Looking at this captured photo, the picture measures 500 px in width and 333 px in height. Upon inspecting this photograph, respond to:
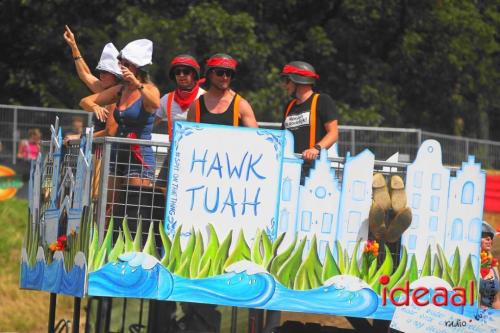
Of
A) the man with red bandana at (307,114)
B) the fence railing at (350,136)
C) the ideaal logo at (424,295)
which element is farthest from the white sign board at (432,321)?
the fence railing at (350,136)

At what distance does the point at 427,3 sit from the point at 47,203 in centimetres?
2264

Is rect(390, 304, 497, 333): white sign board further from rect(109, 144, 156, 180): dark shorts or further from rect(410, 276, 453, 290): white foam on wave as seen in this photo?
rect(109, 144, 156, 180): dark shorts

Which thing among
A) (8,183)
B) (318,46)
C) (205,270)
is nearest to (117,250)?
(205,270)

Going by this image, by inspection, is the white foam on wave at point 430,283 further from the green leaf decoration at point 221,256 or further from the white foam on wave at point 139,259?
the white foam on wave at point 139,259

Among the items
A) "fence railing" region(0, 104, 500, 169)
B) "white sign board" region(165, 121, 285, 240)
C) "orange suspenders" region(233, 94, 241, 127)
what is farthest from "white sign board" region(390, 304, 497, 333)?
"fence railing" region(0, 104, 500, 169)

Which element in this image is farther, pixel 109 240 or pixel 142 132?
pixel 142 132

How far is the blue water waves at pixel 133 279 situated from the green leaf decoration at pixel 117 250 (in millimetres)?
32

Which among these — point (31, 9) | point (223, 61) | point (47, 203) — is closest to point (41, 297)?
point (47, 203)

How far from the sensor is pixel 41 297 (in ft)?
63.3

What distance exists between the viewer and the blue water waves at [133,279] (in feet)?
27.6

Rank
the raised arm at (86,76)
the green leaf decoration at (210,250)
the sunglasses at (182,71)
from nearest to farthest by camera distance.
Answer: the green leaf decoration at (210,250)
the sunglasses at (182,71)
the raised arm at (86,76)

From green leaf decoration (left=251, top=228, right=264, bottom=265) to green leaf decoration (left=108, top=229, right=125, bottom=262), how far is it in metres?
0.84

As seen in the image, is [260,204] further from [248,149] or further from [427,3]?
[427,3]

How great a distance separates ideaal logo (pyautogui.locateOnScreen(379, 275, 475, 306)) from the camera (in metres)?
8.79
